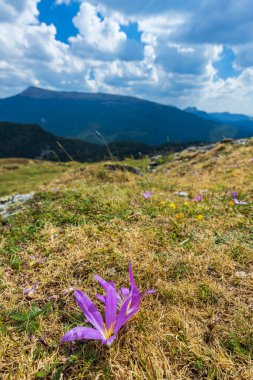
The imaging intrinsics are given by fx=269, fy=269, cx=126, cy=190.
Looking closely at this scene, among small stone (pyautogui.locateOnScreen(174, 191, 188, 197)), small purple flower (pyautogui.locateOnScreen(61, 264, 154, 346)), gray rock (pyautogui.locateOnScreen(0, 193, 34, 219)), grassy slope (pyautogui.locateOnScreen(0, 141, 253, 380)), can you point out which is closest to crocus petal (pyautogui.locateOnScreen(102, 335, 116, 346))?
small purple flower (pyautogui.locateOnScreen(61, 264, 154, 346))

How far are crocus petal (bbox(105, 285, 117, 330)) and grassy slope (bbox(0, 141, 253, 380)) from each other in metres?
0.17

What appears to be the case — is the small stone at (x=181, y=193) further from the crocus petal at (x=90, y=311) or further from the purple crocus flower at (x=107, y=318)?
the crocus petal at (x=90, y=311)

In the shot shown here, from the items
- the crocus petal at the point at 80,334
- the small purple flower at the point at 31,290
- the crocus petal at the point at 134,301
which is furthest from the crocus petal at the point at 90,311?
the small purple flower at the point at 31,290

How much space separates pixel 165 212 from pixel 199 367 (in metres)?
3.53

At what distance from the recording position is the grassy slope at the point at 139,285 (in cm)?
226

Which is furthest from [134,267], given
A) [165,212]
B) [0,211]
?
[0,211]

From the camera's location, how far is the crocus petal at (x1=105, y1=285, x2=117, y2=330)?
245 cm

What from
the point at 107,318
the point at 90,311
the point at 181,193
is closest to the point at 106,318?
the point at 107,318

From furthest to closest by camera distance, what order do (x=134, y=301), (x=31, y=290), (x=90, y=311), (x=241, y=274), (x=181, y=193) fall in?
(x=181, y=193) → (x=241, y=274) → (x=31, y=290) → (x=134, y=301) → (x=90, y=311)

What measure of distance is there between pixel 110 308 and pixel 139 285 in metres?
0.83

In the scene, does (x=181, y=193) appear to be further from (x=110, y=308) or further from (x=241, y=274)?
(x=110, y=308)

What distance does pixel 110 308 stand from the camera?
2.49 metres

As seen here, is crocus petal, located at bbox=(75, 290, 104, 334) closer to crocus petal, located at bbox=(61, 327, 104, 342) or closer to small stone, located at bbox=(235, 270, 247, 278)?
crocus petal, located at bbox=(61, 327, 104, 342)

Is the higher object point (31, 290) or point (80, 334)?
point (80, 334)
